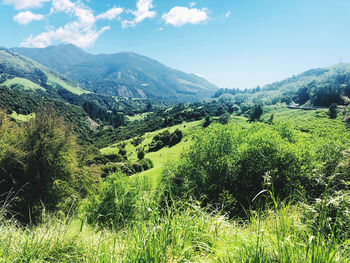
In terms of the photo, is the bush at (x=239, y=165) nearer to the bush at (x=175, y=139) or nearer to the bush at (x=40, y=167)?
the bush at (x=40, y=167)

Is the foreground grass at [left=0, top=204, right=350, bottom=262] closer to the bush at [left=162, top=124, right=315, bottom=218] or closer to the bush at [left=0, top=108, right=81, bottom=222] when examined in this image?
the bush at [left=162, top=124, right=315, bottom=218]

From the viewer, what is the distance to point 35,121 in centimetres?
1909

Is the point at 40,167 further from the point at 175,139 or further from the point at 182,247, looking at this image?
the point at 175,139

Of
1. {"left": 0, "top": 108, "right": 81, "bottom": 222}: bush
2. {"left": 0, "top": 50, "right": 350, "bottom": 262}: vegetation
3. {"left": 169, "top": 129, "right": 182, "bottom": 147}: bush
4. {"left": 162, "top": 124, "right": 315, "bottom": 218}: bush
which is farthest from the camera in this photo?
{"left": 169, "top": 129, "right": 182, "bottom": 147}: bush

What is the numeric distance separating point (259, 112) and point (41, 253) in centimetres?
13029

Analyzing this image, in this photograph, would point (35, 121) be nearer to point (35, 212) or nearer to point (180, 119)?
point (35, 212)

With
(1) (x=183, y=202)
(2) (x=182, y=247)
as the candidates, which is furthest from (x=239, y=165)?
(2) (x=182, y=247)

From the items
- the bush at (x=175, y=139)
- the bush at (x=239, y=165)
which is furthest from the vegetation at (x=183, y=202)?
the bush at (x=175, y=139)

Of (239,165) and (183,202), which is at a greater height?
(183,202)

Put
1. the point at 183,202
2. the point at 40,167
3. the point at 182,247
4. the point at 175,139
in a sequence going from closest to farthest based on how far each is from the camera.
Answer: the point at 182,247 → the point at 183,202 → the point at 40,167 → the point at 175,139

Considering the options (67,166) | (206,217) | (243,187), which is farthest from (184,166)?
(206,217)

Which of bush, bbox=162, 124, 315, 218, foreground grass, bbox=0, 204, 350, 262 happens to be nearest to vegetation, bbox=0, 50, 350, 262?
foreground grass, bbox=0, 204, 350, 262

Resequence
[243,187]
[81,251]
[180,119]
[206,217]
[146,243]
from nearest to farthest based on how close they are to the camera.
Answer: [146,243], [81,251], [206,217], [243,187], [180,119]

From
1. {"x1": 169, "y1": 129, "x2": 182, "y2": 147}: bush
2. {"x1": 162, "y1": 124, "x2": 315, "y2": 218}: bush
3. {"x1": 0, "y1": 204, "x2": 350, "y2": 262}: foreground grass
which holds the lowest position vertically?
{"x1": 169, "y1": 129, "x2": 182, "y2": 147}: bush
